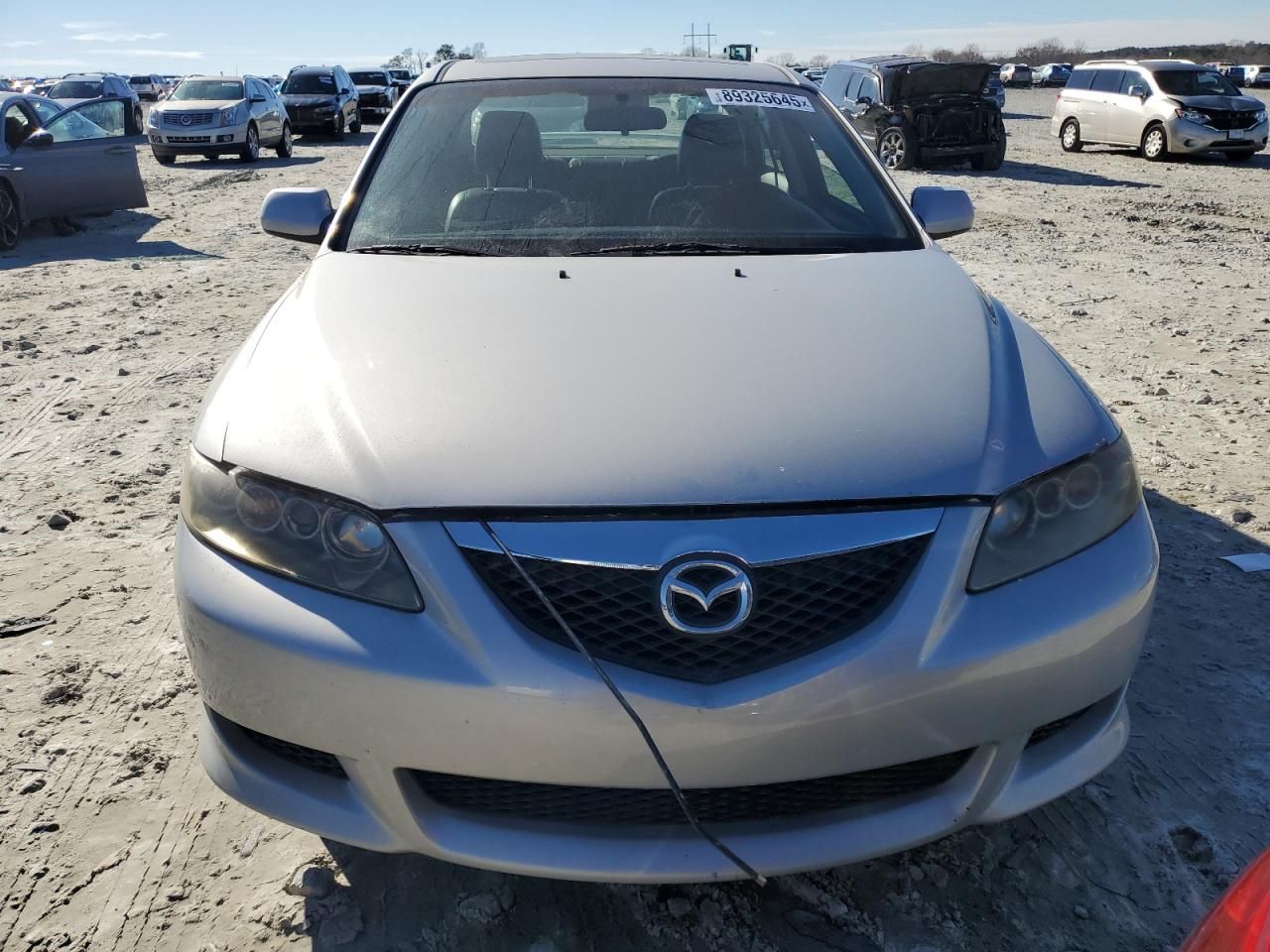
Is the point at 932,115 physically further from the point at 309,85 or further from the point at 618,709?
the point at 309,85

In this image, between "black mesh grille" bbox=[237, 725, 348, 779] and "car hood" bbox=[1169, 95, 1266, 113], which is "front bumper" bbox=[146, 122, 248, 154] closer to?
"car hood" bbox=[1169, 95, 1266, 113]

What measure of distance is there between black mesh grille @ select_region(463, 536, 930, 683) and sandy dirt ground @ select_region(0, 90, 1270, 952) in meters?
0.64

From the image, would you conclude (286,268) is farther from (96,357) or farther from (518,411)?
(518,411)

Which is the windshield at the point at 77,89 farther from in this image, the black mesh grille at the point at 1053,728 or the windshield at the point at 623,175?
the black mesh grille at the point at 1053,728

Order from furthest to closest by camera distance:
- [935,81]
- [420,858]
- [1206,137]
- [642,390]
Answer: [1206,137]
[935,81]
[420,858]
[642,390]

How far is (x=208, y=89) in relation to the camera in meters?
20.3

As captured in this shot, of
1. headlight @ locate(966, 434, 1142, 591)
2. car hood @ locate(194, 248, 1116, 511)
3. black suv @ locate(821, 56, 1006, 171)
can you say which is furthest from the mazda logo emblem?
black suv @ locate(821, 56, 1006, 171)

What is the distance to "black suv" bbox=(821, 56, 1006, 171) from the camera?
15.8 m

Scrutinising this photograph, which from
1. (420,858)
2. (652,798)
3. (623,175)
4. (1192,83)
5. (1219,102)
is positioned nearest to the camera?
(652,798)

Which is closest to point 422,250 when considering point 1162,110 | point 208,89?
point 1162,110

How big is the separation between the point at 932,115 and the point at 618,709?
15819 mm

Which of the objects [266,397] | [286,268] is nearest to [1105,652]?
[266,397]

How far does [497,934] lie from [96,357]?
5.22 metres

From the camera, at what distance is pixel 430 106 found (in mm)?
3359
